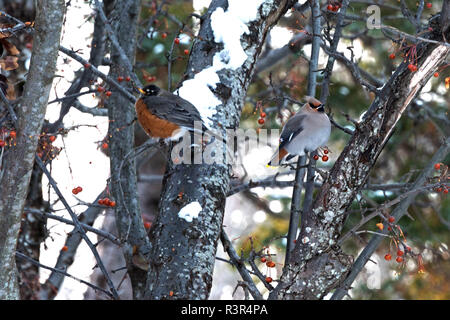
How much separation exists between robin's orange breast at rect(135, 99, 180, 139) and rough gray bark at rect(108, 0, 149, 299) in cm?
14

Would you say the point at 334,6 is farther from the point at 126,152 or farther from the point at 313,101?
the point at 126,152

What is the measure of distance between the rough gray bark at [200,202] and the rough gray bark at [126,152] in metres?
0.96

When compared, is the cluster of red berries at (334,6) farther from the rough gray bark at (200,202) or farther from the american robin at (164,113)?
the american robin at (164,113)

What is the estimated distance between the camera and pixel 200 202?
3193mm

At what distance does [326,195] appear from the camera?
11.4ft

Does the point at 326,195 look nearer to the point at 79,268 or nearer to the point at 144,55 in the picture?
the point at 144,55

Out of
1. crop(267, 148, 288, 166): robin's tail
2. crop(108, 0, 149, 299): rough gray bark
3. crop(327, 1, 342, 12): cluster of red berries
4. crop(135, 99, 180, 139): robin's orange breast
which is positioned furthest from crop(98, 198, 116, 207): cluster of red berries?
crop(327, 1, 342, 12): cluster of red berries

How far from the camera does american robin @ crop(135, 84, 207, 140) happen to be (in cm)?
385

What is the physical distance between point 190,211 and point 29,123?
0.87m

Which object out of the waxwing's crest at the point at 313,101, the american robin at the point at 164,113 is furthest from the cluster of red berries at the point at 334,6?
the american robin at the point at 164,113

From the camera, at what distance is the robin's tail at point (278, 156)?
462cm

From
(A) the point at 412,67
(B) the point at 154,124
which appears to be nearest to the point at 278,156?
(B) the point at 154,124
